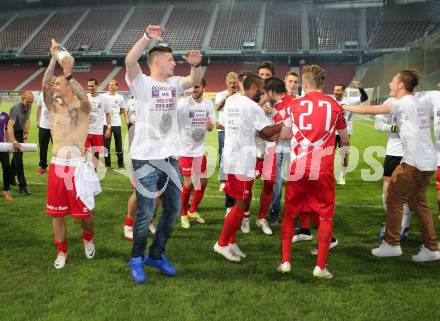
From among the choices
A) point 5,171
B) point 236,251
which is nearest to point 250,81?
point 236,251

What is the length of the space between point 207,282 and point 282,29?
160ft

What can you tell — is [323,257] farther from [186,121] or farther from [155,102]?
[186,121]

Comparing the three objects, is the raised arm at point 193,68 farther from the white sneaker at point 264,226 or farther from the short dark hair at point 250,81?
the white sneaker at point 264,226

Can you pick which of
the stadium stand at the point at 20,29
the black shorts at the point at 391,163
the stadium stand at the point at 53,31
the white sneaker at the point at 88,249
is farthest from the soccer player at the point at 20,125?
the stadium stand at the point at 20,29

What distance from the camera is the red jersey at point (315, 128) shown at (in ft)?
13.7

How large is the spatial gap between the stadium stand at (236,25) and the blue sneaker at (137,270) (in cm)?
4491

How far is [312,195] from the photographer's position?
4.38 m

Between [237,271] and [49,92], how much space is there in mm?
2802

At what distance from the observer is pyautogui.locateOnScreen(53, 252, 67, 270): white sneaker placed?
4578 millimetres

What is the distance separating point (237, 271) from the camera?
4574mm

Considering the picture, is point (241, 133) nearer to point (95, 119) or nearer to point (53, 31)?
point (95, 119)

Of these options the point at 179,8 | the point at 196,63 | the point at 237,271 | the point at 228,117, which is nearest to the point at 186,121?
the point at 228,117

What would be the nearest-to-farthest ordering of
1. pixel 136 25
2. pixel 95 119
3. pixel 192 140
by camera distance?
pixel 192 140 < pixel 95 119 < pixel 136 25

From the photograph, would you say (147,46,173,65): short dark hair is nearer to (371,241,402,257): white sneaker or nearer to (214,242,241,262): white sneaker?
(214,242,241,262): white sneaker
